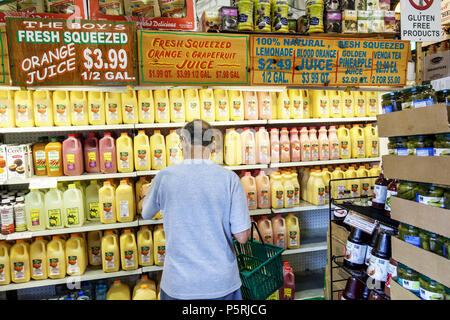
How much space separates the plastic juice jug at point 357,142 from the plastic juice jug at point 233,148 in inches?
58.4

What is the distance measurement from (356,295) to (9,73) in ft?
10.5

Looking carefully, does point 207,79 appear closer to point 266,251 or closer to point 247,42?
point 247,42

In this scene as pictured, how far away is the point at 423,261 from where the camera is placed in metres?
1.45

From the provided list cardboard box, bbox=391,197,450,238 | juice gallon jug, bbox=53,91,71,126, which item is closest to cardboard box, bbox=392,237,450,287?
cardboard box, bbox=391,197,450,238

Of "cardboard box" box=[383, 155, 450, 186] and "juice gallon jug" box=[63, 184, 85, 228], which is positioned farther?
"juice gallon jug" box=[63, 184, 85, 228]

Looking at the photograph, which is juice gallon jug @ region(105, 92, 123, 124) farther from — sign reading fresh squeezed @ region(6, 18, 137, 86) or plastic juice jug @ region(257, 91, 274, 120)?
plastic juice jug @ region(257, 91, 274, 120)

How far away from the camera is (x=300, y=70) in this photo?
9.94 ft

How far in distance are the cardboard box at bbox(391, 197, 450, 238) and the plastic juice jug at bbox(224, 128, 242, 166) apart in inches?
79.2

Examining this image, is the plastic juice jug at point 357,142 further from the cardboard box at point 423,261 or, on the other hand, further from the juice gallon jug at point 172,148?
the cardboard box at point 423,261

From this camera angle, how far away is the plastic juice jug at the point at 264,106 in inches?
141

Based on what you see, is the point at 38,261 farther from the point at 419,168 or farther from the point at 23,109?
the point at 419,168

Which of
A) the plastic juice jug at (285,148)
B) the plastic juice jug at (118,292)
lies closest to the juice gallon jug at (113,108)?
the plastic juice jug at (118,292)

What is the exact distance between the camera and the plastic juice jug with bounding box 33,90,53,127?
3.00m

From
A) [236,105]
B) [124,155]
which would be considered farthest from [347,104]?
[124,155]
